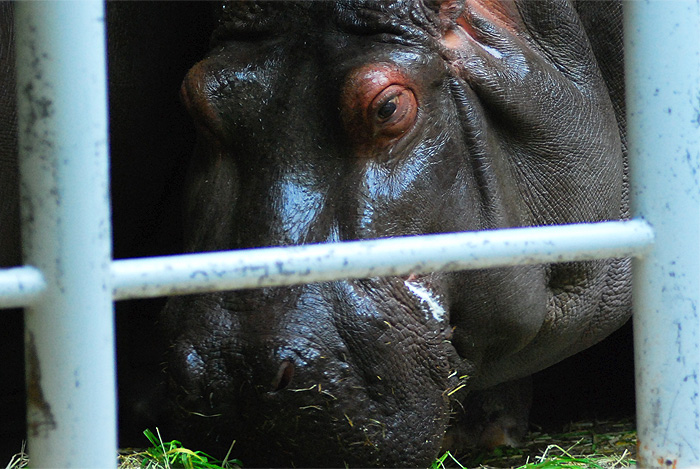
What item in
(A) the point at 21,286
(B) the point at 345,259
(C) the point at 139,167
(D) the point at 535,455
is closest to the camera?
(A) the point at 21,286

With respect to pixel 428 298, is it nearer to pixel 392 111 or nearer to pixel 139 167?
pixel 392 111

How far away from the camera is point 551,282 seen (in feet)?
9.16

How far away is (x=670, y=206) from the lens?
1.08m

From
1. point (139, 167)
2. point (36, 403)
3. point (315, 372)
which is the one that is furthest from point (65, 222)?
point (139, 167)

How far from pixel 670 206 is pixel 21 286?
683 mm

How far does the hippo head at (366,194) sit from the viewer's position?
2.24 metres

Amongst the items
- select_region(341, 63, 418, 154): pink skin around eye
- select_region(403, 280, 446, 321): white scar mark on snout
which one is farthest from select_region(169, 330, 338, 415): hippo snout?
select_region(341, 63, 418, 154): pink skin around eye

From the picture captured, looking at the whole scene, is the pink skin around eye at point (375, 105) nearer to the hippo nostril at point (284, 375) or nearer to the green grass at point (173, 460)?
the hippo nostril at point (284, 375)

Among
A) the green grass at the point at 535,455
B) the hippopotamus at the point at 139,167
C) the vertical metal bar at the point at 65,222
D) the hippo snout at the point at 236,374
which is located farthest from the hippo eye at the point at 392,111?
the vertical metal bar at the point at 65,222

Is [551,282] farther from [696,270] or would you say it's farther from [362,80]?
[696,270]

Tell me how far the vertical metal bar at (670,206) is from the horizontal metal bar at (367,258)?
1.4 inches

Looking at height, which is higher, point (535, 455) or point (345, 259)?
point (345, 259)

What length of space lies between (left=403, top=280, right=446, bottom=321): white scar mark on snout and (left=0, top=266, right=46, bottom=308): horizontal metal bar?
1.54 meters

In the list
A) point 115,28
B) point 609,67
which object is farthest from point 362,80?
point 115,28
